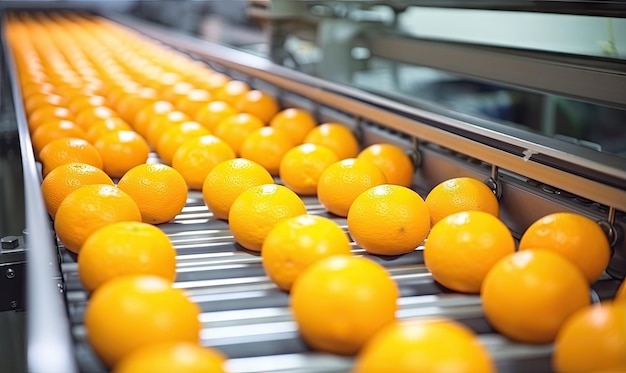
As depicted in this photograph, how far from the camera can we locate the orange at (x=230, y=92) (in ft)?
10.5

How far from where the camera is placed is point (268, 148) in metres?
2.30

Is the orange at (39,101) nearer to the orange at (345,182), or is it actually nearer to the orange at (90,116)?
the orange at (90,116)

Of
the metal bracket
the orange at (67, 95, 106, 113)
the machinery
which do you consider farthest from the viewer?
the orange at (67, 95, 106, 113)

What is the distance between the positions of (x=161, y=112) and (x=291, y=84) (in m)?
0.58

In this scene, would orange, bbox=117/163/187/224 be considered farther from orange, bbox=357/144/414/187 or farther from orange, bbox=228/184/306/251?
orange, bbox=357/144/414/187

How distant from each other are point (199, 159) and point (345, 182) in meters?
0.53

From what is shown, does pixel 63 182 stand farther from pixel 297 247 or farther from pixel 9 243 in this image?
pixel 297 247

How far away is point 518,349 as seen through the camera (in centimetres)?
118

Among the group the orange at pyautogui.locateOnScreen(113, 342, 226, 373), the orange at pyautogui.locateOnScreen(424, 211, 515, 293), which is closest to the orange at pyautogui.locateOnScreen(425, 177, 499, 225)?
the orange at pyautogui.locateOnScreen(424, 211, 515, 293)

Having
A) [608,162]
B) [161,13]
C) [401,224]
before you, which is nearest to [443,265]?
[401,224]

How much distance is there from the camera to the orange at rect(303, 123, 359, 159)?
2.32 metres

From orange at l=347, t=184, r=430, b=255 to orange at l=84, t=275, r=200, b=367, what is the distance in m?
0.55

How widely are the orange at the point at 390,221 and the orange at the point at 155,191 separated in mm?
504

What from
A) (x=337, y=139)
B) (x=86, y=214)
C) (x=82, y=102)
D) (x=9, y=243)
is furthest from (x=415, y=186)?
(x=82, y=102)
